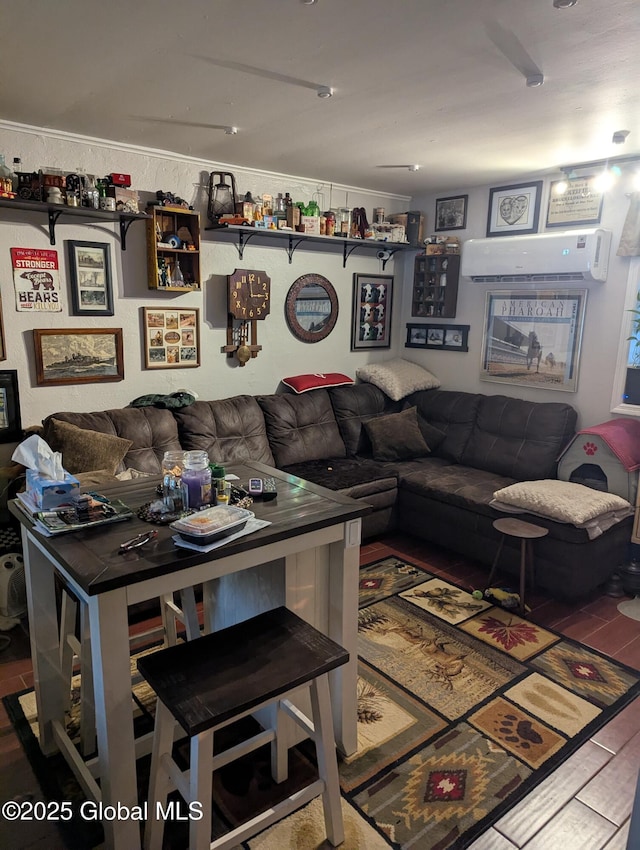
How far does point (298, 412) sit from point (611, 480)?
7.02 feet

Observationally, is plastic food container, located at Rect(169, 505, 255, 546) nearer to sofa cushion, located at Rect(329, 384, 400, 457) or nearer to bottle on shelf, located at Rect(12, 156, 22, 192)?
bottle on shelf, located at Rect(12, 156, 22, 192)

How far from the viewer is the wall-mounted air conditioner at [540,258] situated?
11.9 feet

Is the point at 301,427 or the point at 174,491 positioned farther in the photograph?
the point at 301,427

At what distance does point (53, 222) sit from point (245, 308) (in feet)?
4.36

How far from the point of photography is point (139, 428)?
342 cm

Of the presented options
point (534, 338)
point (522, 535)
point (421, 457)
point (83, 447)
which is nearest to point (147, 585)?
point (83, 447)

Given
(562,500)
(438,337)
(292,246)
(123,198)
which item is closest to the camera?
(562,500)

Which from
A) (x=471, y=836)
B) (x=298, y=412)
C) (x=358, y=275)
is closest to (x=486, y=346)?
(x=358, y=275)

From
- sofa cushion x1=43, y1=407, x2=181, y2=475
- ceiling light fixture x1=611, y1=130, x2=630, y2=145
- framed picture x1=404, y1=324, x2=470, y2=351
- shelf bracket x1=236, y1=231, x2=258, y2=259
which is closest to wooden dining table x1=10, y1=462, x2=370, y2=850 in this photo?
sofa cushion x1=43, y1=407, x2=181, y2=475

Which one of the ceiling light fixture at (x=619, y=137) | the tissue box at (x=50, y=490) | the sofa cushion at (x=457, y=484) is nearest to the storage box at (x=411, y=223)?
the ceiling light fixture at (x=619, y=137)

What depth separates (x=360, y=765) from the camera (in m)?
2.05

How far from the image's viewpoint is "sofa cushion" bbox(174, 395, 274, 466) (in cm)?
366

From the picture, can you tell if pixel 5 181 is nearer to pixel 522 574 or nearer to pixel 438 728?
pixel 438 728

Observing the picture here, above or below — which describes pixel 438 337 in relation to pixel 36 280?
below
